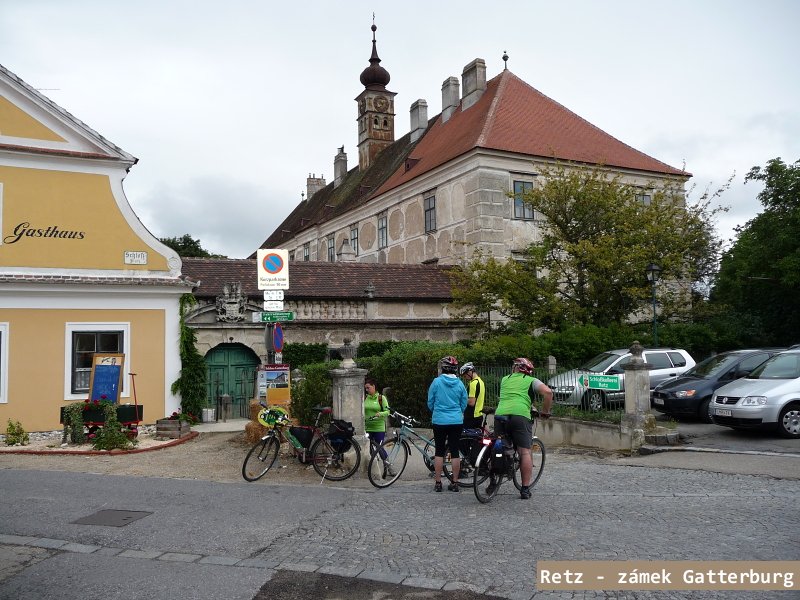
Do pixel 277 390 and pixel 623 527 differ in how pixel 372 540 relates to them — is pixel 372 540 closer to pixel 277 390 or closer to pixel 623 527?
pixel 623 527

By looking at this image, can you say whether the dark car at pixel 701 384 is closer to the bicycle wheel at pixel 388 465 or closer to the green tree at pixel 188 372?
the bicycle wheel at pixel 388 465

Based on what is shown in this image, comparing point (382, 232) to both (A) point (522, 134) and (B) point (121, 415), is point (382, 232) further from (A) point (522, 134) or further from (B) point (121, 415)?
(B) point (121, 415)

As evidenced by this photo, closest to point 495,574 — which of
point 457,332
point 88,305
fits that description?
point 88,305

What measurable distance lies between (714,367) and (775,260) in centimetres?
1931

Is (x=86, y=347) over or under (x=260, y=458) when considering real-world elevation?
over

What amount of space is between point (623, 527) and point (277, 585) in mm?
3694

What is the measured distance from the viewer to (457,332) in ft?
87.4

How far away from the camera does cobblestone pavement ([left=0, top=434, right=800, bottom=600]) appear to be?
648 cm

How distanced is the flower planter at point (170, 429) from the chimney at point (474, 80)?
25571 mm

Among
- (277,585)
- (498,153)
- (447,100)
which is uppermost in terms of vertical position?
(447,100)

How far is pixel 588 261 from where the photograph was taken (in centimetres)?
2209

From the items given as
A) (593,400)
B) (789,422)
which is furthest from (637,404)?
(789,422)

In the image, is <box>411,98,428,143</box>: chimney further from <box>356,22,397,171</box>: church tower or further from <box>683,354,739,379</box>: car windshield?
<box>683,354,739,379</box>: car windshield

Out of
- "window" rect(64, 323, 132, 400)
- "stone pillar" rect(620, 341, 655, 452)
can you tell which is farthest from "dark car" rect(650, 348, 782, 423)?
"window" rect(64, 323, 132, 400)
